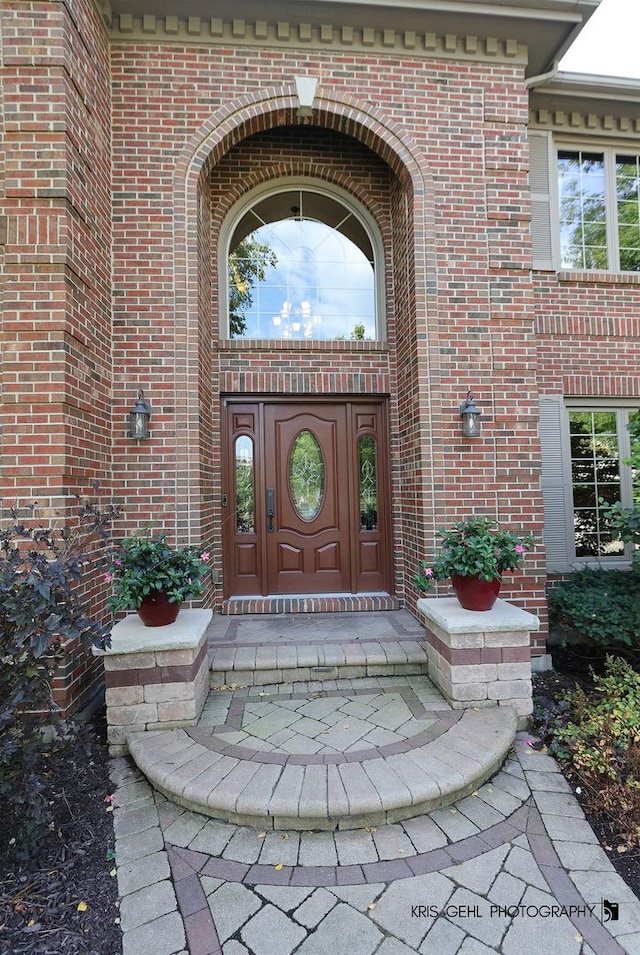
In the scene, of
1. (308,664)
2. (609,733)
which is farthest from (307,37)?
(609,733)

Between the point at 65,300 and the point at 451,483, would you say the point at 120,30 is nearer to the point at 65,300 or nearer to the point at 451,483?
the point at 65,300

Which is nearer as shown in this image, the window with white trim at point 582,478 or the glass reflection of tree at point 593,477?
the window with white trim at point 582,478

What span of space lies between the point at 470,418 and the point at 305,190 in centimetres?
301

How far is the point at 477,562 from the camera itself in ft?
9.81

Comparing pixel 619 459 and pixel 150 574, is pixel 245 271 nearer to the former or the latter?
pixel 150 574

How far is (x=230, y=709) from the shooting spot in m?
3.00

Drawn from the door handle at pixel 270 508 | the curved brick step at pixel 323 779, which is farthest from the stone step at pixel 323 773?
the door handle at pixel 270 508

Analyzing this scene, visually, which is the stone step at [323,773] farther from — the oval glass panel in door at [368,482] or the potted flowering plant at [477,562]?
the oval glass panel in door at [368,482]

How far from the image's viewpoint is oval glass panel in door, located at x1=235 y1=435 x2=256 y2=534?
460 centimetres

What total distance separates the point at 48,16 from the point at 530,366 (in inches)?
171

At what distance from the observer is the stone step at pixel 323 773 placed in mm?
2143

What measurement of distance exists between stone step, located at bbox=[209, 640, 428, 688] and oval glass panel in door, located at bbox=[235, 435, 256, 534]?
1443mm

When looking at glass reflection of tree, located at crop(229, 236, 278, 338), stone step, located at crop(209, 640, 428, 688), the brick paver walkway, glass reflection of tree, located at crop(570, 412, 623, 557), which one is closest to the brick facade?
glass reflection of tree, located at crop(229, 236, 278, 338)

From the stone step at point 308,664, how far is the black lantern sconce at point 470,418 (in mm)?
1813
